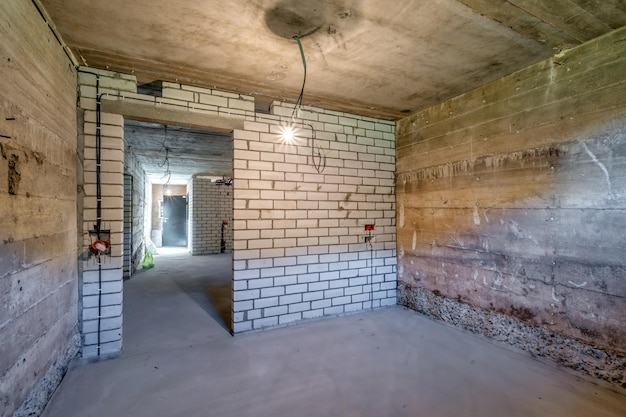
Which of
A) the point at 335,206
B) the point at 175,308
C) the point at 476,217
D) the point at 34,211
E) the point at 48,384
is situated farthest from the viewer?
the point at 175,308

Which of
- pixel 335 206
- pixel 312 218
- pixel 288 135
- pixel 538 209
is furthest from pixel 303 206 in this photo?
pixel 538 209

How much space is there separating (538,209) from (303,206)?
240 cm

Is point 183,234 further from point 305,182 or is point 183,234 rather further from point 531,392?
point 531,392

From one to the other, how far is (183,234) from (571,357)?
14.6 meters

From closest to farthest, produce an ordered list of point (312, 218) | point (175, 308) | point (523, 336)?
point (523, 336) → point (312, 218) → point (175, 308)

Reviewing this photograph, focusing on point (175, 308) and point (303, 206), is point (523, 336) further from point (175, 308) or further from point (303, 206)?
point (175, 308)

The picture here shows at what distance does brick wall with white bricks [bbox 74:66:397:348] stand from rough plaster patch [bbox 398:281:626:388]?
0.66 m

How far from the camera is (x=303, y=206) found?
3600 mm

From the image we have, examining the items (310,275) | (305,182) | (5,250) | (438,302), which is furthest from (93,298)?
(438,302)

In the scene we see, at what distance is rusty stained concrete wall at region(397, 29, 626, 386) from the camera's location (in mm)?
2252

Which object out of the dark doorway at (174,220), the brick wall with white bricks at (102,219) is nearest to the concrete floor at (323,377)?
the brick wall with white bricks at (102,219)

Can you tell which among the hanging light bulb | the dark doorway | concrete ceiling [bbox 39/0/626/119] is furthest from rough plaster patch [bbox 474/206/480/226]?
the dark doorway

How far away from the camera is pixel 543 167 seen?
2.62m

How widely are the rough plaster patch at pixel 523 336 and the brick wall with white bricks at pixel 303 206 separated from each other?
66 cm
